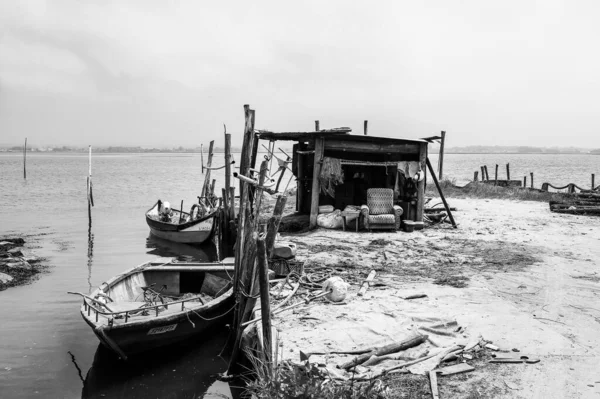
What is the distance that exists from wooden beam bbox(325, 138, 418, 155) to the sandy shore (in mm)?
2644

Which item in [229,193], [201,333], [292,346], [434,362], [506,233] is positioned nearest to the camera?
[434,362]

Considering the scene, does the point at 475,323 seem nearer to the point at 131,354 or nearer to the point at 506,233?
the point at 131,354

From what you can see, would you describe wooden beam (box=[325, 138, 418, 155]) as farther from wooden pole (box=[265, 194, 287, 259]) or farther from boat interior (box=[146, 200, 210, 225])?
wooden pole (box=[265, 194, 287, 259])

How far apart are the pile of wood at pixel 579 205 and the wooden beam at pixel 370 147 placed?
726cm

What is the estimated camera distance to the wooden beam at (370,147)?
49.4 ft

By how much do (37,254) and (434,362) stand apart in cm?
1392

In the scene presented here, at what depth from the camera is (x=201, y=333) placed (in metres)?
8.09

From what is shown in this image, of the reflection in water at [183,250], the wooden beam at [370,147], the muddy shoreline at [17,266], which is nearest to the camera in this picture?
the muddy shoreline at [17,266]

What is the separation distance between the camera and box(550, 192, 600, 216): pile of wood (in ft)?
60.1

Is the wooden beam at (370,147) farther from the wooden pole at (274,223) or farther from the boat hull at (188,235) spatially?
the wooden pole at (274,223)

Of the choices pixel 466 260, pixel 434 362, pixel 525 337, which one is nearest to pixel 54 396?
pixel 434 362

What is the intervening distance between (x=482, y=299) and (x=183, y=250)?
11494 millimetres

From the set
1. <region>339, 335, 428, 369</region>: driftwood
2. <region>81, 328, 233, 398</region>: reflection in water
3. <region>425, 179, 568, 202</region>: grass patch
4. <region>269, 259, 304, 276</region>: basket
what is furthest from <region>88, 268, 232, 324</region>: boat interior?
<region>425, 179, 568, 202</region>: grass patch

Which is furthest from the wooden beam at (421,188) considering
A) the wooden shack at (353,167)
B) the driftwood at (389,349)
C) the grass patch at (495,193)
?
the driftwood at (389,349)
